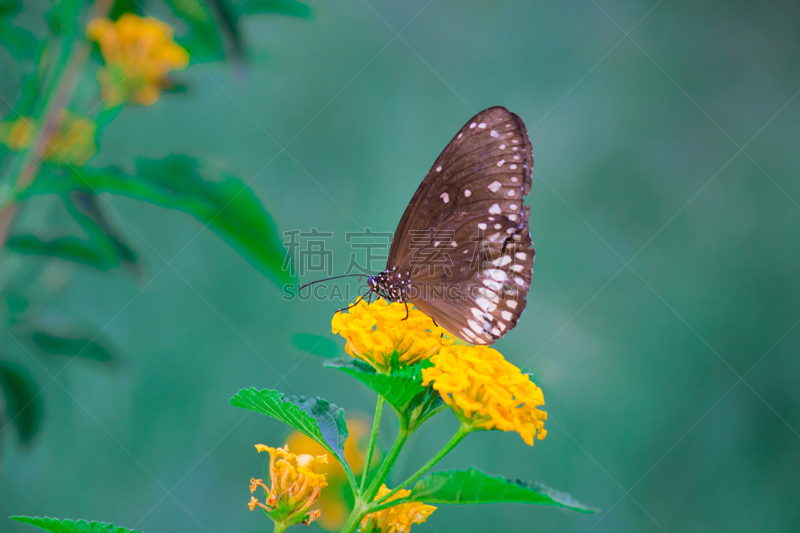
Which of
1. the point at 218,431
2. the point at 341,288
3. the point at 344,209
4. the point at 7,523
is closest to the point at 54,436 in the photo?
the point at 7,523

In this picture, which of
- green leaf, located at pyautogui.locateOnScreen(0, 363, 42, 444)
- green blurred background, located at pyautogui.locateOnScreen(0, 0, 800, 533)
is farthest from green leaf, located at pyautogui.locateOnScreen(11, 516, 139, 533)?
green blurred background, located at pyautogui.locateOnScreen(0, 0, 800, 533)

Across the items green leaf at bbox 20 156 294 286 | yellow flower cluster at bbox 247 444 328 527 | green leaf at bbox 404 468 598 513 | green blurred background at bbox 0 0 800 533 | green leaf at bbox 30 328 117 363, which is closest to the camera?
green leaf at bbox 404 468 598 513

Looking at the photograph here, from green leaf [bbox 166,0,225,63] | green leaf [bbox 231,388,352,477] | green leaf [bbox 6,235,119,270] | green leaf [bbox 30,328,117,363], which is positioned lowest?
green leaf [bbox 30,328,117,363]

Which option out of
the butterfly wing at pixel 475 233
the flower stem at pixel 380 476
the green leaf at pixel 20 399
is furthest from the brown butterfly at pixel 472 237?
the green leaf at pixel 20 399

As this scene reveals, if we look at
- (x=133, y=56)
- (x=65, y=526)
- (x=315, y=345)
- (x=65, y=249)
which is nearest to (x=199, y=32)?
(x=133, y=56)

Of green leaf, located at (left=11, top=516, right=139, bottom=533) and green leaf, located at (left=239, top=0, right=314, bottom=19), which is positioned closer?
green leaf, located at (left=11, top=516, right=139, bottom=533)

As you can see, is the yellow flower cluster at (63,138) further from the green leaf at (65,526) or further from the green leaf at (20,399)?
the green leaf at (65,526)

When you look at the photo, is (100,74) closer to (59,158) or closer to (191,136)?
(59,158)

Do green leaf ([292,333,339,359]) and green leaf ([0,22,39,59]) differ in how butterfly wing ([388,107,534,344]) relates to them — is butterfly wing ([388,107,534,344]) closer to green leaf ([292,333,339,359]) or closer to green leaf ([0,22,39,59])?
green leaf ([292,333,339,359])
